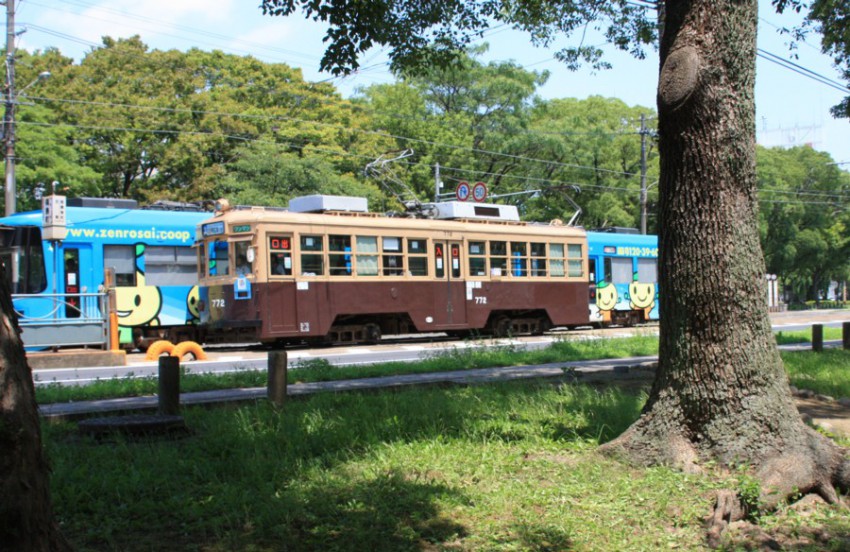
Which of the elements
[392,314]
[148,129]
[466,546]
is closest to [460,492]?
[466,546]

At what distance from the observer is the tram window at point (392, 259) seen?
20.3 meters

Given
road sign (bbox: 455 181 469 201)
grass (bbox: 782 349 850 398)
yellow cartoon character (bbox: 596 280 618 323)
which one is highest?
road sign (bbox: 455 181 469 201)

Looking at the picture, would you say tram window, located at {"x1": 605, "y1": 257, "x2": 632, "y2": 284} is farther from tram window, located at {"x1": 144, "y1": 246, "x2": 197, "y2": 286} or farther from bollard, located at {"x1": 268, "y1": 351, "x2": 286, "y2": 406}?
bollard, located at {"x1": 268, "y1": 351, "x2": 286, "y2": 406}

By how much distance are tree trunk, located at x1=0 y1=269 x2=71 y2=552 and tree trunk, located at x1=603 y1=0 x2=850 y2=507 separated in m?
4.29

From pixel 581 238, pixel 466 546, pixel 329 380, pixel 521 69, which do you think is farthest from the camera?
pixel 521 69

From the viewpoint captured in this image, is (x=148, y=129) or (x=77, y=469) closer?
(x=77, y=469)

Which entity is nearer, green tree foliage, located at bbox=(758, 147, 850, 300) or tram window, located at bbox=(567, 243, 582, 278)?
tram window, located at bbox=(567, 243, 582, 278)

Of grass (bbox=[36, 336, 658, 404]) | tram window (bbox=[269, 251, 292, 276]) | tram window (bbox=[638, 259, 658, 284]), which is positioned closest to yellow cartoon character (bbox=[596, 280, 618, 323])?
tram window (bbox=[638, 259, 658, 284])

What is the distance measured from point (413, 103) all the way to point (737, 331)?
119ft

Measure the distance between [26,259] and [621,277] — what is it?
18820 mm

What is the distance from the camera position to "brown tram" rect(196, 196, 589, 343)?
60.9 ft

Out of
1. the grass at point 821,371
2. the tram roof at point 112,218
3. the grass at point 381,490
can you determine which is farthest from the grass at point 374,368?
the tram roof at point 112,218

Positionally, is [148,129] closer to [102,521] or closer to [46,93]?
[46,93]

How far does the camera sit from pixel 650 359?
16219mm
